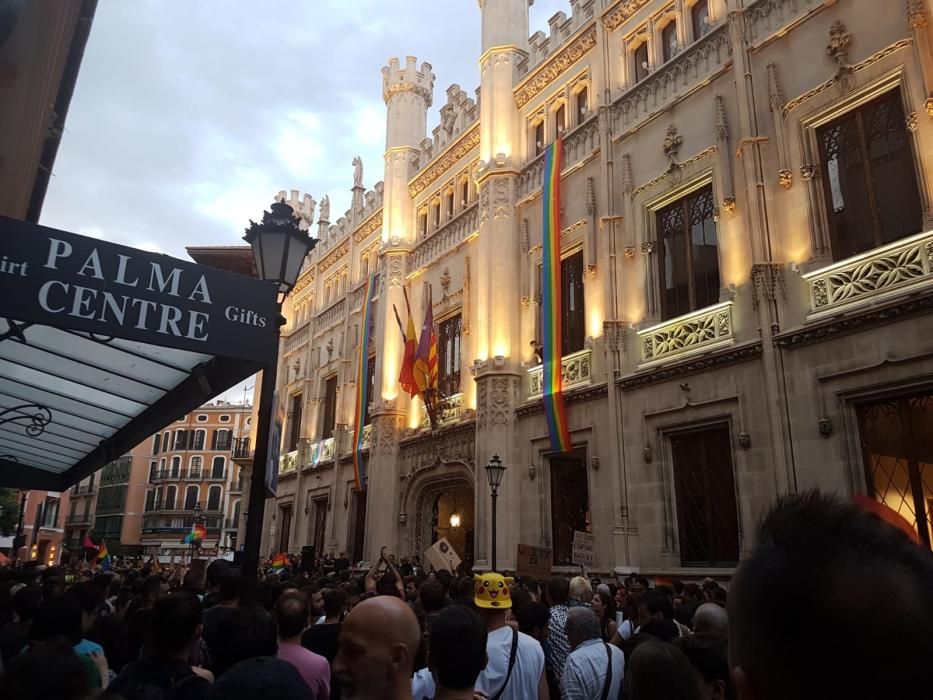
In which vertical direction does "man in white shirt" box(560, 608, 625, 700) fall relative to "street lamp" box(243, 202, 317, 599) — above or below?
below

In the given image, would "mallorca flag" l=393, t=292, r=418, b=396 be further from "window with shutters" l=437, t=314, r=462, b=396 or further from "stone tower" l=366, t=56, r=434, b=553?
"stone tower" l=366, t=56, r=434, b=553

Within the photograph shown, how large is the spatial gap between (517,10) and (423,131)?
7086 mm

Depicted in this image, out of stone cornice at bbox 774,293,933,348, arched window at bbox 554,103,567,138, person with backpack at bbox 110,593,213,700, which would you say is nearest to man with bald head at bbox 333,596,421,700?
person with backpack at bbox 110,593,213,700

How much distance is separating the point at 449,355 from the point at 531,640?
58.7 ft

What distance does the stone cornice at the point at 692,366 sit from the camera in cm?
1256

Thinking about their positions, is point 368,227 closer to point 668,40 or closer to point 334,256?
point 334,256

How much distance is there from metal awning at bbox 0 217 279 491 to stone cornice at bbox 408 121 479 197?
1601 cm

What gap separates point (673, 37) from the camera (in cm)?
1623

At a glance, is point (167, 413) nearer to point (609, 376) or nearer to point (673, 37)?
point (609, 376)

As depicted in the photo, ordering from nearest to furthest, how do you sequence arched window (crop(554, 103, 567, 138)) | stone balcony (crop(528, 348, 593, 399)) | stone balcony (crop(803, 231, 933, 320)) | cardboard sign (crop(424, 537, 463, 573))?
stone balcony (crop(803, 231, 933, 320)) → cardboard sign (crop(424, 537, 463, 573)) → stone balcony (crop(528, 348, 593, 399)) → arched window (crop(554, 103, 567, 138))

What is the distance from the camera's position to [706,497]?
13180 mm

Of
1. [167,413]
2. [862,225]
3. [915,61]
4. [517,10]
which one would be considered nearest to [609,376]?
[862,225]

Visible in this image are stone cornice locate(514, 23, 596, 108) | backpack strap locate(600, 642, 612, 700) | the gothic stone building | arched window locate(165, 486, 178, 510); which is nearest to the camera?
backpack strap locate(600, 642, 612, 700)

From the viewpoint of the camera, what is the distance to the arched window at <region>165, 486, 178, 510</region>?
73.3 m
